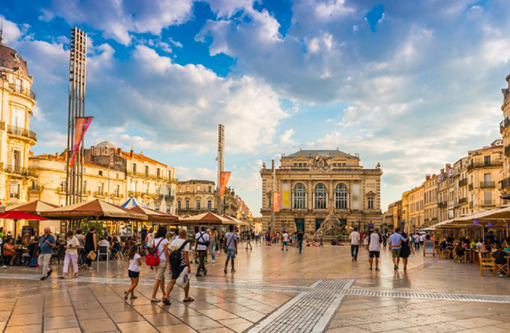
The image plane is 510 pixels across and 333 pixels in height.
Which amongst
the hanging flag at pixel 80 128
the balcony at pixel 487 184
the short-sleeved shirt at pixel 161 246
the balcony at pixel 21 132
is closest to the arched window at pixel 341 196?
the balcony at pixel 487 184

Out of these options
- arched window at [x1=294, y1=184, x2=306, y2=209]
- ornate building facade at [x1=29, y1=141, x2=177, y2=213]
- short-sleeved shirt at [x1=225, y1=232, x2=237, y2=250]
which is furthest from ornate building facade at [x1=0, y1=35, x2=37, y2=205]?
arched window at [x1=294, y1=184, x2=306, y2=209]

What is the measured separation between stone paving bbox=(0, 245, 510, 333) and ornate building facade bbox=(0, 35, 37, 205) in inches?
993

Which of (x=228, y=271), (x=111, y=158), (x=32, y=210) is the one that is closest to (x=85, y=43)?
(x=32, y=210)

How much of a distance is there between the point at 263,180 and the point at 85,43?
5978cm

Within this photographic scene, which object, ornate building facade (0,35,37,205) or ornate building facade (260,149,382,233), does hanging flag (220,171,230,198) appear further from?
ornate building facade (260,149,382,233)

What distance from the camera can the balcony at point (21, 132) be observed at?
118 ft

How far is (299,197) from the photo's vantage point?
82.1 meters

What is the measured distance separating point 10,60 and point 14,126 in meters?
5.73

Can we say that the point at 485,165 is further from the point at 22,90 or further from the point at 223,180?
the point at 22,90

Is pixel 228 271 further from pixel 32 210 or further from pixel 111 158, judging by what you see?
pixel 111 158

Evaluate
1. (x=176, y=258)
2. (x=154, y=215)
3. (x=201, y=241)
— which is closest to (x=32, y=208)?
(x=154, y=215)

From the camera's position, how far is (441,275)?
1535 cm

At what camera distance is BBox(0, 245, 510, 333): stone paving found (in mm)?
7312

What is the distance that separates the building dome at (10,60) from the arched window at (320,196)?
53954 millimetres
